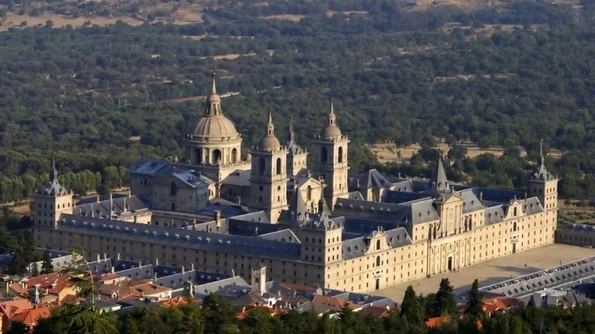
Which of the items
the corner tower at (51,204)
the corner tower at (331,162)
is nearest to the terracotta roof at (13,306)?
the corner tower at (51,204)

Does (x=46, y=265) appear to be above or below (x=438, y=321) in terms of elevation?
below

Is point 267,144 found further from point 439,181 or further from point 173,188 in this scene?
point 439,181

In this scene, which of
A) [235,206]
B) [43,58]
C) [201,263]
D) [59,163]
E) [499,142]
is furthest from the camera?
[43,58]

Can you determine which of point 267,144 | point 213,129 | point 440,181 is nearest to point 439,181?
point 440,181

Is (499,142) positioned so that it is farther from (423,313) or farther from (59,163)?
(423,313)

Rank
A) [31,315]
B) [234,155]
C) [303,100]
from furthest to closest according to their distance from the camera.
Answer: [303,100]
[234,155]
[31,315]

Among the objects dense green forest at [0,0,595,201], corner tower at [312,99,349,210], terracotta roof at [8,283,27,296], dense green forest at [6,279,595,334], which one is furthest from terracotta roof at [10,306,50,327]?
dense green forest at [0,0,595,201]

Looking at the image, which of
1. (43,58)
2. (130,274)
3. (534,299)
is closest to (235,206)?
(130,274)
